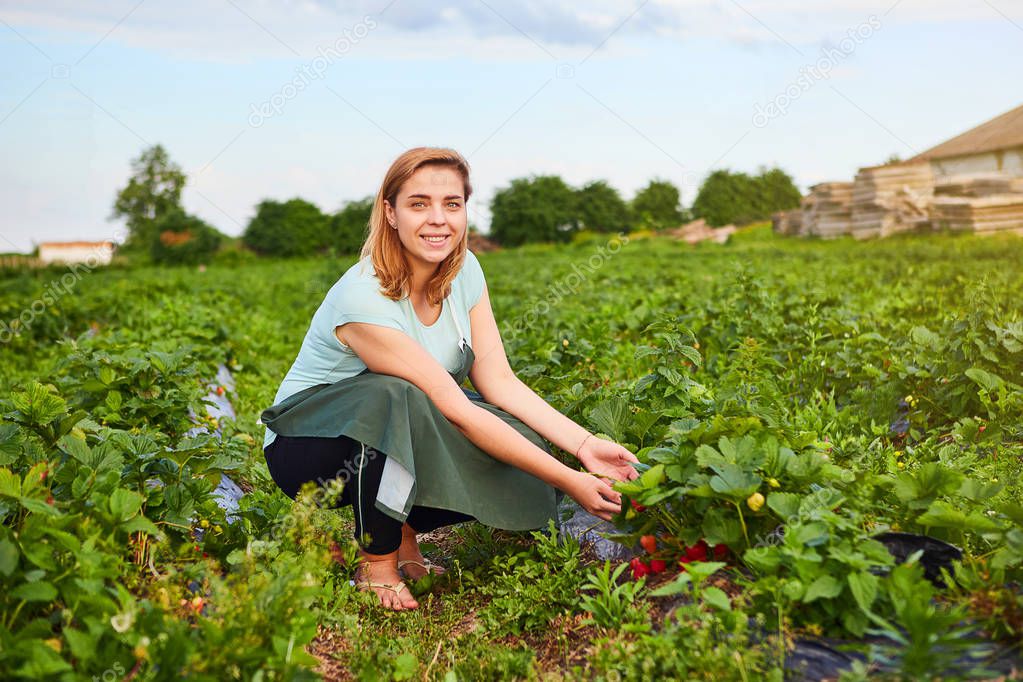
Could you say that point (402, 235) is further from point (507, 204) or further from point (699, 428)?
point (507, 204)

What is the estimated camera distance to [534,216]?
34344 millimetres

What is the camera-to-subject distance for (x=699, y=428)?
7.52 ft

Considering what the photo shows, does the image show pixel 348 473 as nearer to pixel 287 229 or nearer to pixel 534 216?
pixel 534 216

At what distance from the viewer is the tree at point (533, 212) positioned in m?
34.5

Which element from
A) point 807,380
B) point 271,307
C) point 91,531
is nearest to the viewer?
point 91,531

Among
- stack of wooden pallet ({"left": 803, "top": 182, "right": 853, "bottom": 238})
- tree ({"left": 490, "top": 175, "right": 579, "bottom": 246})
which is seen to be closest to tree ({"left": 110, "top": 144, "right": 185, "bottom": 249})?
tree ({"left": 490, "top": 175, "right": 579, "bottom": 246})

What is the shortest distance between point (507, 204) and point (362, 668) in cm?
3344

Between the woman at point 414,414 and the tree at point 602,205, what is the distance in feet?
106

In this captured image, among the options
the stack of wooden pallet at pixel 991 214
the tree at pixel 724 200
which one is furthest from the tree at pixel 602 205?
the stack of wooden pallet at pixel 991 214

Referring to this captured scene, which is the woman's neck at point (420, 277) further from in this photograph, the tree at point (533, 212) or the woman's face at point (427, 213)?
the tree at point (533, 212)

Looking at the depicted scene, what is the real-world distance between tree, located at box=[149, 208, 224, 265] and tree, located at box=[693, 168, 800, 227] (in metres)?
19.6

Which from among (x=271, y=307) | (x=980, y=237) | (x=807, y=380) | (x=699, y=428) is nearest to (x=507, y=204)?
(x=980, y=237)

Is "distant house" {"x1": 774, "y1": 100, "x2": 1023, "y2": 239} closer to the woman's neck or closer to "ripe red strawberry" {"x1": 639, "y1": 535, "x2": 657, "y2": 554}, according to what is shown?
the woman's neck

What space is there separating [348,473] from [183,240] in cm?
3627
